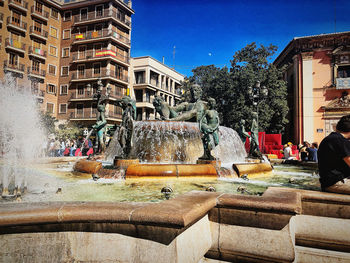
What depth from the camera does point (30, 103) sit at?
9.27 m

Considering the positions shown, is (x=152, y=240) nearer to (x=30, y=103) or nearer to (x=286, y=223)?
(x=286, y=223)

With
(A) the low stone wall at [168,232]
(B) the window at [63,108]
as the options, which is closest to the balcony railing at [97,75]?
(B) the window at [63,108]

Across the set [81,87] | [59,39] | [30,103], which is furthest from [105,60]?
[30,103]

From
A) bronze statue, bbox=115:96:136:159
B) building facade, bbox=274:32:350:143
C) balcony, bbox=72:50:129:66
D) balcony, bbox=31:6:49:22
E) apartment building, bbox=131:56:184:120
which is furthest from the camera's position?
apartment building, bbox=131:56:184:120

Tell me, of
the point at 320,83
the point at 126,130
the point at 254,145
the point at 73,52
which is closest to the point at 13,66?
the point at 73,52

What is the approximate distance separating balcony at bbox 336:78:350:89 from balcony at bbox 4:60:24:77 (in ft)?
120

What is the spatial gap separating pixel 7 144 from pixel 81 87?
24795 millimetres

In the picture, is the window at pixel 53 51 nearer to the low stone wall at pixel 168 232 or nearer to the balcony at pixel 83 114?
the balcony at pixel 83 114

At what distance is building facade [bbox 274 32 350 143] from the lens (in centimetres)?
2558

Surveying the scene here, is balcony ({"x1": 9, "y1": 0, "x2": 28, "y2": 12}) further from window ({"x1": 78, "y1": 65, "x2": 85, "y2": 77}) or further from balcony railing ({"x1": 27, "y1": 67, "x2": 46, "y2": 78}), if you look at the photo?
window ({"x1": 78, "y1": 65, "x2": 85, "y2": 77})

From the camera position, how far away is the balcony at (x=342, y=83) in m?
25.3

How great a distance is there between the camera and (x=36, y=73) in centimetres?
3441

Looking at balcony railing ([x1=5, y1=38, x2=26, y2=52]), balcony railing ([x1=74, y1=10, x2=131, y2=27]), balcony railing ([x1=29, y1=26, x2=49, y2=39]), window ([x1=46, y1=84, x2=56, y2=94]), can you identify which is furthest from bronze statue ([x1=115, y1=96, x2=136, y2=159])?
window ([x1=46, y1=84, x2=56, y2=94])

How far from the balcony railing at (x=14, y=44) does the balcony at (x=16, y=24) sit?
152cm
